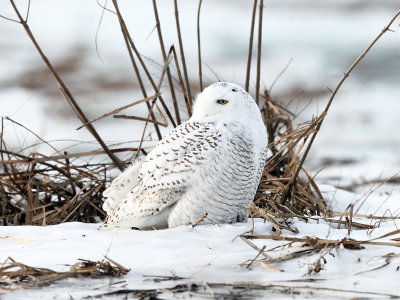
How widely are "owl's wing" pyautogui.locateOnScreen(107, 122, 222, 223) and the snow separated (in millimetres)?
183

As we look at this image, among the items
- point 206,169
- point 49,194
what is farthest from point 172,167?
point 49,194

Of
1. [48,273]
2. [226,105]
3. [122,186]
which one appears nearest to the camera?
[48,273]

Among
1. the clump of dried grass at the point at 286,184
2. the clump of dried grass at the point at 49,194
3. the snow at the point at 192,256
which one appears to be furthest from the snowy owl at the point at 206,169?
the clump of dried grass at the point at 49,194

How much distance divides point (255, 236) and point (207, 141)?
2.06ft

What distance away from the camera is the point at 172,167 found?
3494 mm

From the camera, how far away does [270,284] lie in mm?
2506

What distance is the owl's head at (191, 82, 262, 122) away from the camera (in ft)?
11.4

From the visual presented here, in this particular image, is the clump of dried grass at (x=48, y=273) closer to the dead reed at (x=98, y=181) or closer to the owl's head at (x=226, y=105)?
the owl's head at (x=226, y=105)

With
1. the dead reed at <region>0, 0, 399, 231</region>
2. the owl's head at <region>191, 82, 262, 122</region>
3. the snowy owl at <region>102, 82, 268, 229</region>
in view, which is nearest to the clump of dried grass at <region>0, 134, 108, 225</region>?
the dead reed at <region>0, 0, 399, 231</region>

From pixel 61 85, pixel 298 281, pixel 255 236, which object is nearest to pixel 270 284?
pixel 298 281

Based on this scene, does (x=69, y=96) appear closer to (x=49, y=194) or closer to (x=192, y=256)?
(x=49, y=194)

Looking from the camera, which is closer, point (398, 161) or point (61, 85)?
point (61, 85)

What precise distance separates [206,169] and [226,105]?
0.39m

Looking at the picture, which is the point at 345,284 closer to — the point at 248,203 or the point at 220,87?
the point at 248,203
